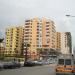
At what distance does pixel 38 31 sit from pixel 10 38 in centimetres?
1967

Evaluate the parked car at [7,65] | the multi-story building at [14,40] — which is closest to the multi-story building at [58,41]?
the multi-story building at [14,40]

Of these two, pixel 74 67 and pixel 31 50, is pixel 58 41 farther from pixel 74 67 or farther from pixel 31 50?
pixel 74 67

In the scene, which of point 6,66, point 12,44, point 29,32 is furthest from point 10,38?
point 6,66

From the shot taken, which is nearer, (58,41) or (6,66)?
(6,66)

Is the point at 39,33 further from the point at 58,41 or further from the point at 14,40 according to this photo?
the point at 58,41

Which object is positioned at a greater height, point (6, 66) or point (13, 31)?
point (13, 31)

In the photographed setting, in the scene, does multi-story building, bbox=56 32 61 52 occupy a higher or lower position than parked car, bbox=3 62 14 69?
higher

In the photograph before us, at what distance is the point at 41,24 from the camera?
160125 mm

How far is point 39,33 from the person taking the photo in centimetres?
15800

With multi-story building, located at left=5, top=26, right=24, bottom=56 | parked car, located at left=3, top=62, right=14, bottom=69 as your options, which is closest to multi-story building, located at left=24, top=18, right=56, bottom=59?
multi-story building, located at left=5, top=26, right=24, bottom=56

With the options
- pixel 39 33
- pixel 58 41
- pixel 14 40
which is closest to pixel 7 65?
pixel 39 33

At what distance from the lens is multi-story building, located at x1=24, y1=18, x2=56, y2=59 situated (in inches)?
6220

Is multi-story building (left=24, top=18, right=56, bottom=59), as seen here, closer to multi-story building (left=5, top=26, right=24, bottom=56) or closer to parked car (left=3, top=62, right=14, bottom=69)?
multi-story building (left=5, top=26, right=24, bottom=56)

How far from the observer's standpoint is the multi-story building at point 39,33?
158 m
